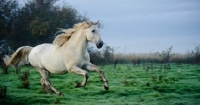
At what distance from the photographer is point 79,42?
9.62 m

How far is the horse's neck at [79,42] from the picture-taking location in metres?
9.55

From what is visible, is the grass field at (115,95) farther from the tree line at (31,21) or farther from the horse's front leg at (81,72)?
the tree line at (31,21)

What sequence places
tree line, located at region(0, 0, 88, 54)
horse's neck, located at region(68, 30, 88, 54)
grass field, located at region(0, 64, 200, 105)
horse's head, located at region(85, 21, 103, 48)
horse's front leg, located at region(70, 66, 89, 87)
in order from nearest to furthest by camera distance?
horse's front leg, located at region(70, 66, 89, 87)
horse's head, located at region(85, 21, 103, 48)
grass field, located at region(0, 64, 200, 105)
horse's neck, located at region(68, 30, 88, 54)
tree line, located at region(0, 0, 88, 54)

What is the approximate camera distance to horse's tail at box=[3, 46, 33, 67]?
11578 mm

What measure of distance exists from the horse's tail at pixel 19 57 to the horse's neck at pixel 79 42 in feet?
7.72

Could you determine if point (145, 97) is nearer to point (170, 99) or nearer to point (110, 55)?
point (170, 99)

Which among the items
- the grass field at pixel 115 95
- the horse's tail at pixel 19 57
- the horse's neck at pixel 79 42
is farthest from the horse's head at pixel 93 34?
the horse's tail at pixel 19 57

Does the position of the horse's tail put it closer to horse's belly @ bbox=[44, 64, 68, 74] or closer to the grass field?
the grass field

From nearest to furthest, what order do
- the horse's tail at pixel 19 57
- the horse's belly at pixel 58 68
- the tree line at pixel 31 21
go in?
the horse's belly at pixel 58 68
the horse's tail at pixel 19 57
the tree line at pixel 31 21

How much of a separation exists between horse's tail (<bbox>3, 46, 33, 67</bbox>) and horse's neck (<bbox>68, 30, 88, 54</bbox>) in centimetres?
235

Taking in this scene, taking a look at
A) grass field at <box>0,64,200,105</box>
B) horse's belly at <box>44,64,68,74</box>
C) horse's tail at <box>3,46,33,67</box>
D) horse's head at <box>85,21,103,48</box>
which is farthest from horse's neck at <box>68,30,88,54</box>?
horse's tail at <box>3,46,33,67</box>

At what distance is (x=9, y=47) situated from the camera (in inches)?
1158

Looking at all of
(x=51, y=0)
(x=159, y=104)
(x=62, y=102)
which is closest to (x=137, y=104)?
(x=159, y=104)

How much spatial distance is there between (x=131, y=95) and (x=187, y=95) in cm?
172
